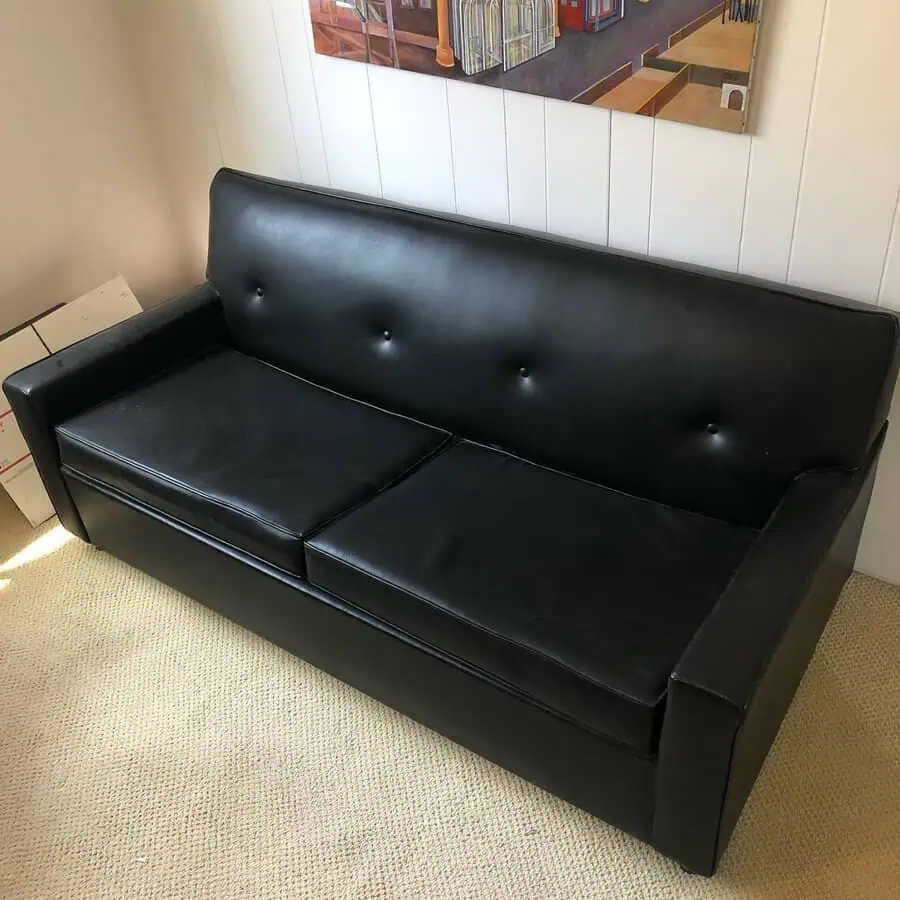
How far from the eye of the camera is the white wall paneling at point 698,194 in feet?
5.81

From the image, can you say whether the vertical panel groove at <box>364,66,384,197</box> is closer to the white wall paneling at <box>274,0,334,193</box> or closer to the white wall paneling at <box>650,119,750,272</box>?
the white wall paneling at <box>274,0,334,193</box>

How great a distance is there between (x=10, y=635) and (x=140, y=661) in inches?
12.9

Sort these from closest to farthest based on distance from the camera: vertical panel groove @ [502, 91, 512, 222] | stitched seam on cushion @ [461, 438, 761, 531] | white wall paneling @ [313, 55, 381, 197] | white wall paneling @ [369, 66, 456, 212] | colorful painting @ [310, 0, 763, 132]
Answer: colorful painting @ [310, 0, 763, 132], stitched seam on cushion @ [461, 438, 761, 531], vertical panel groove @ [502, 91, 512, 222], white wall paneling @ [369, 66, 456, 212], white wall paneling @ [313, 55, 381, 197]

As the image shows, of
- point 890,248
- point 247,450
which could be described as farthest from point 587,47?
point 247,450

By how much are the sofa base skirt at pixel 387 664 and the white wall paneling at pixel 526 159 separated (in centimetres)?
91

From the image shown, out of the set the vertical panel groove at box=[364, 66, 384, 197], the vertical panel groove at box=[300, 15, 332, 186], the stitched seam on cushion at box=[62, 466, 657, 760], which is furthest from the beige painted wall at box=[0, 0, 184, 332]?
the vertical panel groove at box=[364, 66, 384, 197]

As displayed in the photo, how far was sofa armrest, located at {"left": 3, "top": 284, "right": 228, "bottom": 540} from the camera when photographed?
2.13 metres

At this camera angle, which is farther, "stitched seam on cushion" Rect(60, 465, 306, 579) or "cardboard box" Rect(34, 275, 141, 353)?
"cardboard box" Rect(34, 275, 141, 353)

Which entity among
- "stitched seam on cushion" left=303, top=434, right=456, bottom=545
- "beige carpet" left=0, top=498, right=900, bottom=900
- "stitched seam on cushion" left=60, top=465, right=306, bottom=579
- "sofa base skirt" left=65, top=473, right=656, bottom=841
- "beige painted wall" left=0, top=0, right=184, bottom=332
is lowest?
"beige carpet" left=0, top=498, right=900, bottom=900

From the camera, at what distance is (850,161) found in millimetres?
1652

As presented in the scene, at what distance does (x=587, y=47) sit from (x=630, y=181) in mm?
263

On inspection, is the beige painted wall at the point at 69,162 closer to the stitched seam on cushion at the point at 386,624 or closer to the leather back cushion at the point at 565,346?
the leather back cushion at the point at 565,346

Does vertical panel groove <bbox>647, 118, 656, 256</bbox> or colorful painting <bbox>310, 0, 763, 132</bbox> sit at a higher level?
colorful painting <bbox>310, 0, 763, 132</bbox>

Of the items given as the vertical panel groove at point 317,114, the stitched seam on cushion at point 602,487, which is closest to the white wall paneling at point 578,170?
the stitched seam on cushion at point 602,487
